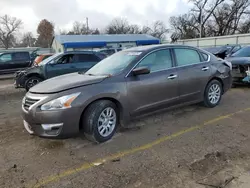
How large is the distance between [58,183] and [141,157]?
3.90 feet

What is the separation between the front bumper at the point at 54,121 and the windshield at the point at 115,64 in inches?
44.8

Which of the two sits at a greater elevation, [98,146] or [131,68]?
[131,68]

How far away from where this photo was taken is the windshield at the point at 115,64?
4.21 meters

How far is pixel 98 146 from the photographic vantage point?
3709mm

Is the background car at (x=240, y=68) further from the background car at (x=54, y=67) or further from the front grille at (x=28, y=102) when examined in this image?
the front grille at (x=28, y=102)

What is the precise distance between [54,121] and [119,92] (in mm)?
1149

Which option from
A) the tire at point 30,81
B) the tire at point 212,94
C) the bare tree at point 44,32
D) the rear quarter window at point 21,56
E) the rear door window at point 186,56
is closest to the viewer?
the rear door window at point 186,56

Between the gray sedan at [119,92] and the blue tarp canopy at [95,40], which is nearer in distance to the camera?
the gray sedan at [119,92]

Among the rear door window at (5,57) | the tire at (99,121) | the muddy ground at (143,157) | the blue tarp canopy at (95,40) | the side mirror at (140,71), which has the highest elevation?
the blue tarp canopy at (95,40)

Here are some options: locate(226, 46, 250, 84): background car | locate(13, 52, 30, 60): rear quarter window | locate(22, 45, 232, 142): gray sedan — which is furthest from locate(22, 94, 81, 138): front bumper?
locate(13, 52, 30, 60): rear quarter window

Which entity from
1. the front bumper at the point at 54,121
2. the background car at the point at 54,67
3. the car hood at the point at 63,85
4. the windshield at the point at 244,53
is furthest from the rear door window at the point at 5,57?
the windshield at the point at 244,53

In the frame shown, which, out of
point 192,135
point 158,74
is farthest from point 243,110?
point 158,74

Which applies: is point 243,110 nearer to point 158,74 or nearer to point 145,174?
point 158,74

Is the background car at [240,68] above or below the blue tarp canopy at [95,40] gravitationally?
below
